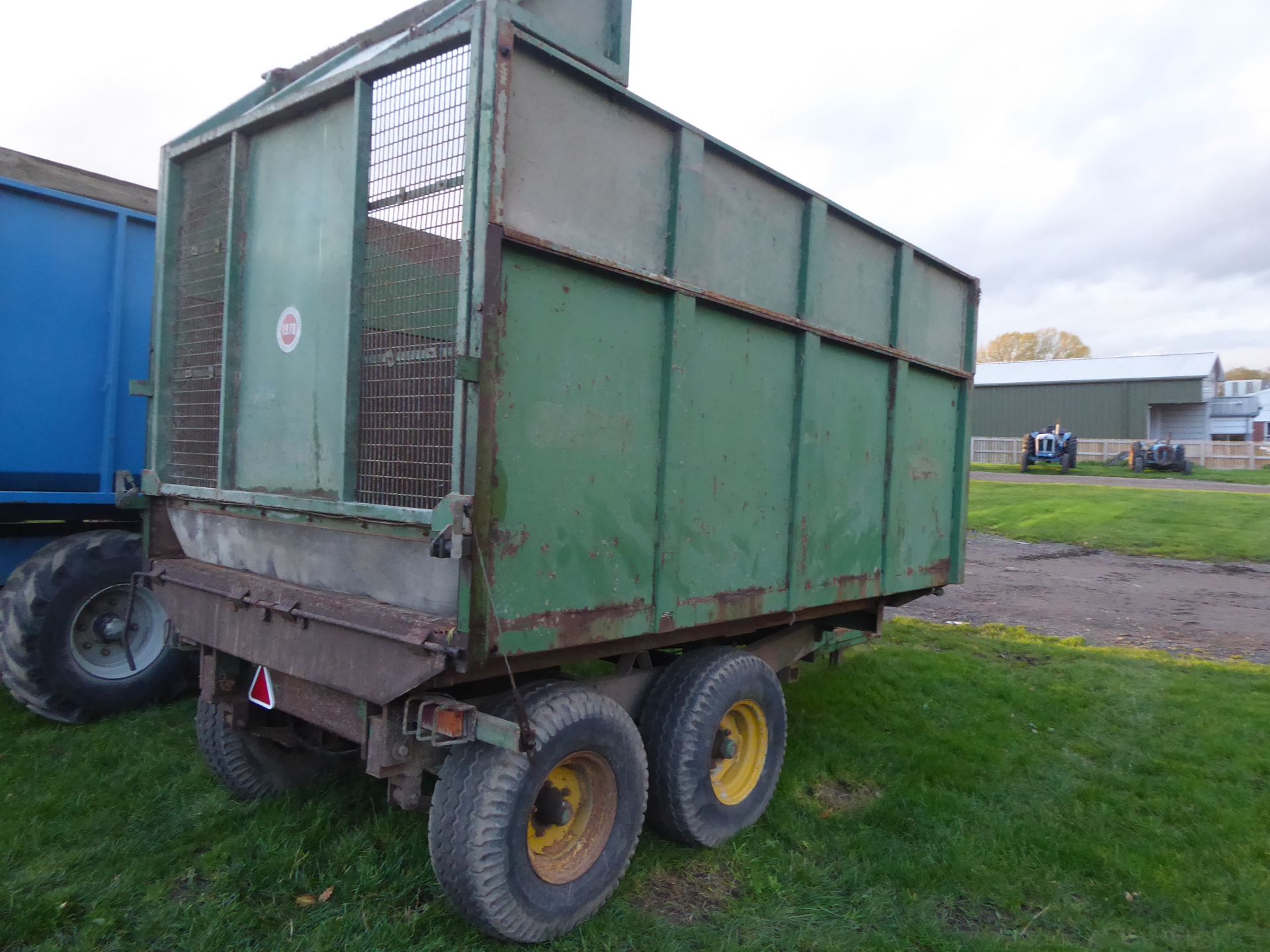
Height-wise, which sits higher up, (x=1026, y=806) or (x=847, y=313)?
(x=847, y=313)

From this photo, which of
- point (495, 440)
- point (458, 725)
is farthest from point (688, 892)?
point (495, 440)

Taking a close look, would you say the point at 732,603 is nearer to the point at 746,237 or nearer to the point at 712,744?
the point at 712,744

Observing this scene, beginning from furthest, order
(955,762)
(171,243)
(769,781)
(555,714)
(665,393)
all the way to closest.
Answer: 1. (955,762)
2. (769,781)
3. (171,243)
4. (665,393)
5. (555,714)

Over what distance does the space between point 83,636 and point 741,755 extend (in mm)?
3927

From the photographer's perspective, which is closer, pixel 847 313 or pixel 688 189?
pixel 688 189

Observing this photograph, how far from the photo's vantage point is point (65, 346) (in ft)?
16.7


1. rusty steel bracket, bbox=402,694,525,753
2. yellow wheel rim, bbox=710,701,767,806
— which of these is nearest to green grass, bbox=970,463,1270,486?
yellow wheel rim, bbox=710,701,767,806

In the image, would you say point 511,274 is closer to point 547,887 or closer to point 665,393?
point 665,393

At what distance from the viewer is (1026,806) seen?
4.52 m

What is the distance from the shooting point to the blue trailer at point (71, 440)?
480cm

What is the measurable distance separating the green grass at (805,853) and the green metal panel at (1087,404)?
37.9 m

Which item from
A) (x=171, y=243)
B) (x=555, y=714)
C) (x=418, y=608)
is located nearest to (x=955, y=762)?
(x=555, y=714)

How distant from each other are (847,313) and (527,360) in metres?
2.41

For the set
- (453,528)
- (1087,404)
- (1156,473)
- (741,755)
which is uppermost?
(1087,404)
